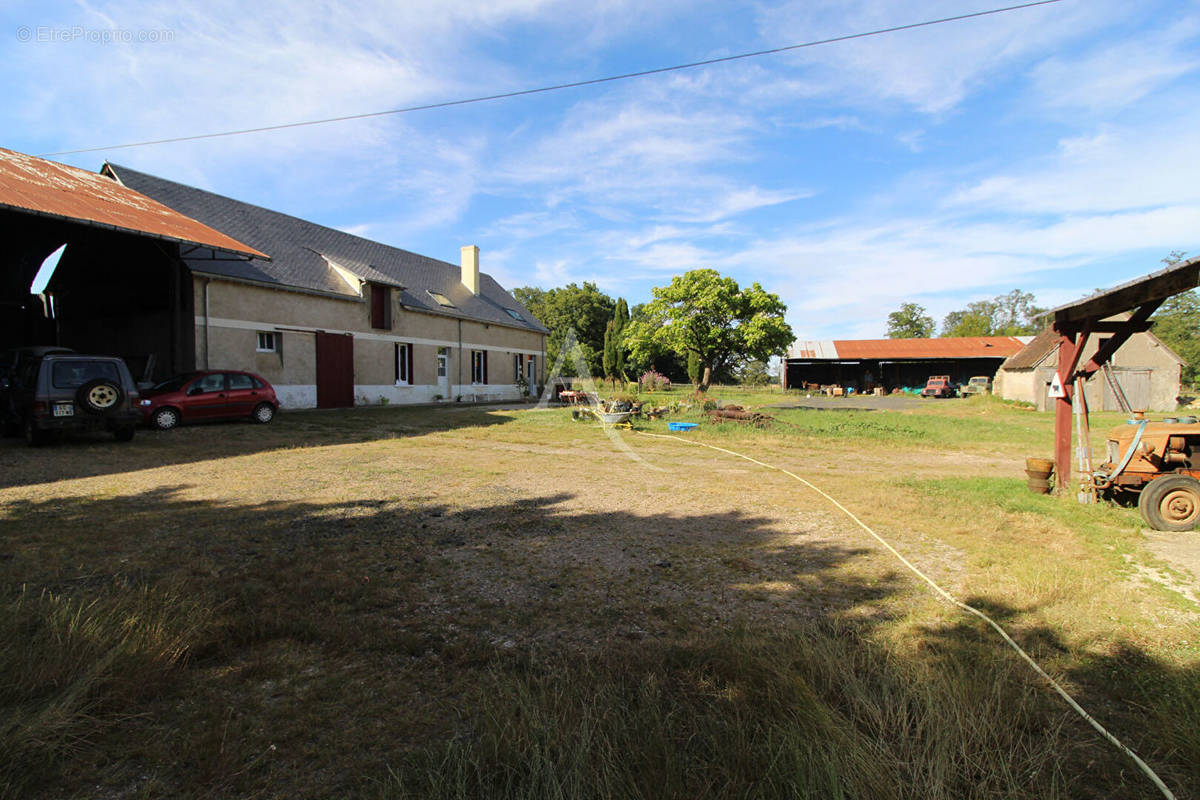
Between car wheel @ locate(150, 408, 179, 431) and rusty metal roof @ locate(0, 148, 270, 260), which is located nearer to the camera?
rusty metal roof @ locate(0, 148, 270, 260)

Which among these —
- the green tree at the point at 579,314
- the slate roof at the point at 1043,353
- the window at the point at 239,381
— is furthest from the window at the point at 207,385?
the green tree at the point at 579,314

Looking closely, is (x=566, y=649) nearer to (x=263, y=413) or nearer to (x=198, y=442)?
(x=198, y=442)

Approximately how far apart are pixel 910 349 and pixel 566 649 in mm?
51296

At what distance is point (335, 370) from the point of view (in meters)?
20.2

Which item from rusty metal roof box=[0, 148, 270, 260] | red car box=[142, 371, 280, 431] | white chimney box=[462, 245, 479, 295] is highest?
white chimney box=[462, 245, 479, 295]

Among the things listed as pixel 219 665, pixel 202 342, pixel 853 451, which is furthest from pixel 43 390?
pixel 853 451

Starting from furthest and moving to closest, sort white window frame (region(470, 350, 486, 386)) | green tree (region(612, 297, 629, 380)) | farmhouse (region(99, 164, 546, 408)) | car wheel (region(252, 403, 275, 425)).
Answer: green tree (region(612, 297, 629, 380))
white window frame (region(470, 350, 486, 386))
farmhouse (region(99, 164, 546, 408))
car wheel (region(252, 403, 275, 425))

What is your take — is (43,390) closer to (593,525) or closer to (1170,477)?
(593,525)

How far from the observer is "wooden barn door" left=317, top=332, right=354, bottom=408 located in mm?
19609

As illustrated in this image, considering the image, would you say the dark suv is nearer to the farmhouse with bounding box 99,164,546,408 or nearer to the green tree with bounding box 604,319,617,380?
the farmhouse with bounding box 99,164,546,408

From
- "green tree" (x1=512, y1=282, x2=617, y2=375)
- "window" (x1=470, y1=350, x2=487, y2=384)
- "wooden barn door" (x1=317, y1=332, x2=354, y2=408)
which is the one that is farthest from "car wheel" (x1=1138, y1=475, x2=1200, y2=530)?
"green tree" (x1=512, y1=282, x2=617, y2=375)

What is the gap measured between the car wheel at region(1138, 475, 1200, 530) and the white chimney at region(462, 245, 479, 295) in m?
28.4

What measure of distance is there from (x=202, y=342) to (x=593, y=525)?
51.5 ft

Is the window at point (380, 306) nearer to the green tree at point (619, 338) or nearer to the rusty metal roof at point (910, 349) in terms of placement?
the green tree at point (619, 338)
